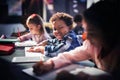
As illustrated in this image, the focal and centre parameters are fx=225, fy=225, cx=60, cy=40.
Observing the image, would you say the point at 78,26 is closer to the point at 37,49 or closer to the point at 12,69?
the point at 37,49

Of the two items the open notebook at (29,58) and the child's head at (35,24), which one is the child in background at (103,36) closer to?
the open notebook at (29,58)

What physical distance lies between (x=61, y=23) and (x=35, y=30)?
0.66 feet

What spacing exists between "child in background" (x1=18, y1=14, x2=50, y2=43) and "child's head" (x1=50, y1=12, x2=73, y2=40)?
9 centimetres

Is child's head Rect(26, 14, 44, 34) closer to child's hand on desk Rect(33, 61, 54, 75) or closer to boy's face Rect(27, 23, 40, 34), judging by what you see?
boy's face Rect(27, 23, 40, 34)

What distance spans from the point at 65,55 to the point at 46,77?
0.64 ft

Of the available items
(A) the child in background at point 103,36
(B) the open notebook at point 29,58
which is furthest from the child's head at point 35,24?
(A) the child in background at point 103,36

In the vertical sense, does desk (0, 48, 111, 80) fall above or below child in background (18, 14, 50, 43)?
below

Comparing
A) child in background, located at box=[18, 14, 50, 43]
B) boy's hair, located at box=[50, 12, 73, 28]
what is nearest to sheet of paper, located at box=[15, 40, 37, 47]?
child in background, located at box=[18, 14, 50, 43]

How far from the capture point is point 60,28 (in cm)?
109

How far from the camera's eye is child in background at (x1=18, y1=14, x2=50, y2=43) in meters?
A: 1.14

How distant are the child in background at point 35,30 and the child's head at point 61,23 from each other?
0.09m

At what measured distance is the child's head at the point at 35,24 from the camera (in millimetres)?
1137

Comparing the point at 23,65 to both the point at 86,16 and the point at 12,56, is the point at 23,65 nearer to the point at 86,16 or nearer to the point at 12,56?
the point at 12,56

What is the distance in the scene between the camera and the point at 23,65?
0.97 metres
